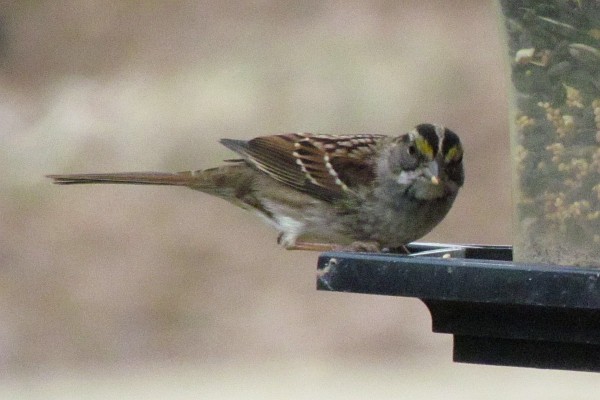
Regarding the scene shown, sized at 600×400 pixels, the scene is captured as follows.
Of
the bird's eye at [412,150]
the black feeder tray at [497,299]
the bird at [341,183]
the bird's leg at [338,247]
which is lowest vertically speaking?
the black feeder tray at [497,299]

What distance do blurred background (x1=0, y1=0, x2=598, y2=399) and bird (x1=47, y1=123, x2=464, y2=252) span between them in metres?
2.21

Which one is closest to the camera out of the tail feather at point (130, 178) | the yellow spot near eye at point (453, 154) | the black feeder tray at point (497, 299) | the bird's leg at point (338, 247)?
the black feeder tray at point (497, 299)

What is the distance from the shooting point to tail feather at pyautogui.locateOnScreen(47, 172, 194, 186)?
558 centimetres

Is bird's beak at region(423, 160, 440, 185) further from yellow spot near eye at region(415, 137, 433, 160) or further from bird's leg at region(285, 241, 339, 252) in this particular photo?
bird's leg at region(285, 241, 339, 252)

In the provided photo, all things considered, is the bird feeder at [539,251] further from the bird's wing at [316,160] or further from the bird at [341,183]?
the bird's wing at [316,160]

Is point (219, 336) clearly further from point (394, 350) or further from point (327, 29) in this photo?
point (327, 29)

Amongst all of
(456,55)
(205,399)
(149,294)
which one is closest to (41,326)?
(149,294)

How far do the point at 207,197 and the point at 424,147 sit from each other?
401 centimetres

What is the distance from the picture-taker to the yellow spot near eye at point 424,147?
4.91 m

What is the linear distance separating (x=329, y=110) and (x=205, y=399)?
1.87 meters

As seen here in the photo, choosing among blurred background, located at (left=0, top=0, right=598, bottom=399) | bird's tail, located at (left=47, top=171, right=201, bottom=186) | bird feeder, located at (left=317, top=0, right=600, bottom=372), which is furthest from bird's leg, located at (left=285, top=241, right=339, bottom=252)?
blurred background, located at (left=0, top=0, right=598, bottom=399)

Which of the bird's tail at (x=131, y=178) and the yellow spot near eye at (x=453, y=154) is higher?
the yellow spot near eye at (x=453, y=154)

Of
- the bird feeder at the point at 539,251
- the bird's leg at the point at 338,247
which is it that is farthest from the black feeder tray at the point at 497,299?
the bird's leg at the point at 338,247

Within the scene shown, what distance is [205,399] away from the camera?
746 cm
